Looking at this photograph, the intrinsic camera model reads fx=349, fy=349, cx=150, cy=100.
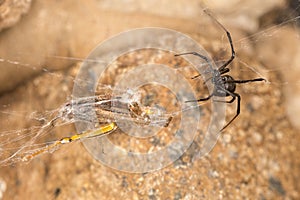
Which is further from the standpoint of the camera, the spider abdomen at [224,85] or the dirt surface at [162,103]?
the spider abdomen at [224,85]

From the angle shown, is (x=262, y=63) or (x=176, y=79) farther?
(x=262, y=63)

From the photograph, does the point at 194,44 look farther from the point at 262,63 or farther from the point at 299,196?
the point at 299,196

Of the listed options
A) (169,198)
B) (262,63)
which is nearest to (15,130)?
(169,198)

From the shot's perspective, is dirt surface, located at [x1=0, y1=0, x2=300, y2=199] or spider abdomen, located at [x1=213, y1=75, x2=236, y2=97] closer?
dirt surface, located at [x1=0, y1=0, x2=300, y2=199]

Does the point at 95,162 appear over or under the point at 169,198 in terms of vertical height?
over

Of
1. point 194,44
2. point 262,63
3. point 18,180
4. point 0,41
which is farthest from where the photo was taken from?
point 262,63

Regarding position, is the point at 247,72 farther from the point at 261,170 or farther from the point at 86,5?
the point at 86,5

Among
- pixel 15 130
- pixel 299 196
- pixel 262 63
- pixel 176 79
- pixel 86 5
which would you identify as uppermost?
pixel 86 5

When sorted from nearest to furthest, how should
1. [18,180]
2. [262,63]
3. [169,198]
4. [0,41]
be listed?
[169,198] → [18,180] → [0,41] → [262,63]
